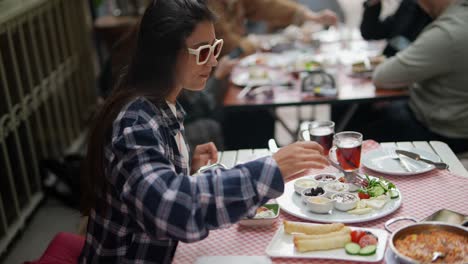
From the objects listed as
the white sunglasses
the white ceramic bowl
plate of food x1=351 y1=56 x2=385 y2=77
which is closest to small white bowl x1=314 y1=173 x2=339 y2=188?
the white ceramic bowl

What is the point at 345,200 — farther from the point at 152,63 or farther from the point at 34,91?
the point at 34,91

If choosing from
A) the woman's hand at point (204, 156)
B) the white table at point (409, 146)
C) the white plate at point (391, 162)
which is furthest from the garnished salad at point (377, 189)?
the woman's hand at point (204, 156)

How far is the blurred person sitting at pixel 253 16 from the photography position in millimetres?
3873

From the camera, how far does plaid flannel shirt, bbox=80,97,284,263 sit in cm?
138

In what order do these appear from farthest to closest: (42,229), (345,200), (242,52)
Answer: (242,52), (42,229), (345,200)

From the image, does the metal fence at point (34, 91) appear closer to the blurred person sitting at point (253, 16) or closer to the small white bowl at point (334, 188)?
the blurred person sitting at point (253, 16)

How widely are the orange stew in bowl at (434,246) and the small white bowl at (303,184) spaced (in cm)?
43

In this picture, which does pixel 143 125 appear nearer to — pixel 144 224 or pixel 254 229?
pixel 144 224

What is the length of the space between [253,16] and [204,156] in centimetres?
260

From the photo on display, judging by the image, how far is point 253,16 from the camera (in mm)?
4461

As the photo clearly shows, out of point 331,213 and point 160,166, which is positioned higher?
point 160,166

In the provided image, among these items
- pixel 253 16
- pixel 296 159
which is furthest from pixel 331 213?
pixel 253 16

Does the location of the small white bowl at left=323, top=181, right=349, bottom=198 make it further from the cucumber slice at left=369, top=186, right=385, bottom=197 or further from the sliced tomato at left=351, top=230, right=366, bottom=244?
the sliced tomato at left=351, top=230, right=366, bottom=244

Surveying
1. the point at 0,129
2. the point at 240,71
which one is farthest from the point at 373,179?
the point at 0,129
